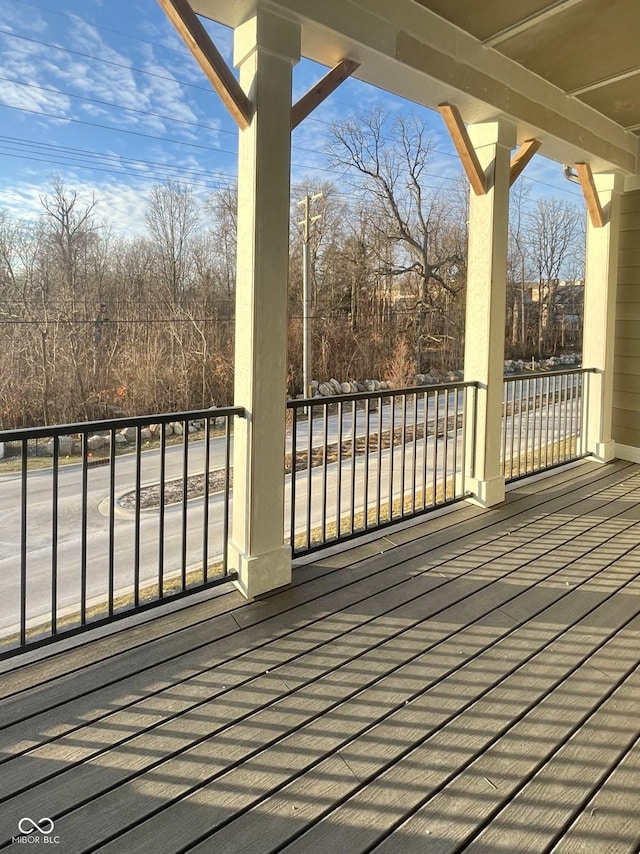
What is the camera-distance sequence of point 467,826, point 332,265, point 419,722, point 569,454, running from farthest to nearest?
1. point 332,265
2. point 569,454
3. point 419,722
4. point 467,826

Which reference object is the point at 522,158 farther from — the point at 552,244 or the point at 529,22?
the point at 552,244

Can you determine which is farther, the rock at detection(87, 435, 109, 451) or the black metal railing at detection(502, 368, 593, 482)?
the black metal railing at detection(502, 368, 593, 482)

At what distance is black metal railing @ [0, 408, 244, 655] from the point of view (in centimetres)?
239

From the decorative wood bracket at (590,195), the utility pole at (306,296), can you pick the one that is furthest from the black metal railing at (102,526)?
the decorative wood bracket at (590,195)

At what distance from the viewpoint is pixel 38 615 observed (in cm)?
366

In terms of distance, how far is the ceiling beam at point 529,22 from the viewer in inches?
109

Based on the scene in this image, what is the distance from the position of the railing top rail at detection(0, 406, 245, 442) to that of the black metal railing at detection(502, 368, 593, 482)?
2.73m

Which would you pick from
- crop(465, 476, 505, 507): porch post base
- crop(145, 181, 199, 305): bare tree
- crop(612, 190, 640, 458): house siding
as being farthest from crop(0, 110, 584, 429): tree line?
crop(465, 476, 505, 507): porch post base

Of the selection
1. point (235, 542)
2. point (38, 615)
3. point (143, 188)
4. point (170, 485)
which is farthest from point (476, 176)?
point (143, 188)

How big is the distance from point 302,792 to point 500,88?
13.0 ft

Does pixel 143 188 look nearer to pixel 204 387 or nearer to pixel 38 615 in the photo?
pixel 204 387

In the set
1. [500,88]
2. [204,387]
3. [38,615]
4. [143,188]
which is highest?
[143,188]
